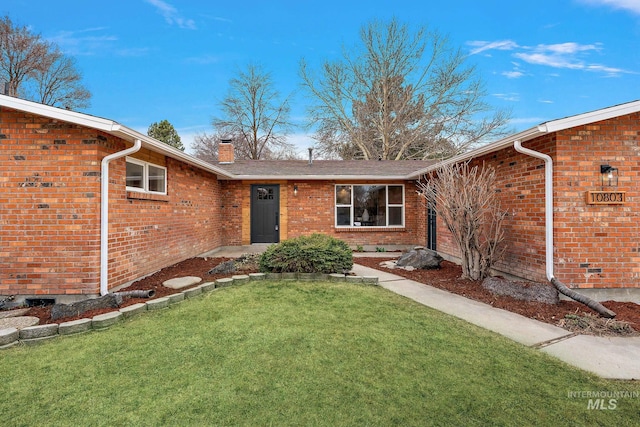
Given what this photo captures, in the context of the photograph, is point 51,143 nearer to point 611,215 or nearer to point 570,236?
point 570,236

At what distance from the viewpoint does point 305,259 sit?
600 cm

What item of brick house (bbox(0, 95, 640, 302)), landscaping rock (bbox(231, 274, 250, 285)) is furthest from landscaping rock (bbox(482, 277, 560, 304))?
landscaping rock (bbox(231, 274, 250, 285))

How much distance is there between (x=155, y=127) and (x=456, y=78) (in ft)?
80.0

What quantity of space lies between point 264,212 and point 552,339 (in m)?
8.79

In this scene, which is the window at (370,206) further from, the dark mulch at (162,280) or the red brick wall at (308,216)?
the dark mulch at (162,280)

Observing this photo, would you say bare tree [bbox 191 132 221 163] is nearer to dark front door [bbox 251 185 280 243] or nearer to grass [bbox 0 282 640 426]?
dark front door [bbox 251 185 280 243]

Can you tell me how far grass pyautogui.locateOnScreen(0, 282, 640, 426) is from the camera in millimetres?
2053

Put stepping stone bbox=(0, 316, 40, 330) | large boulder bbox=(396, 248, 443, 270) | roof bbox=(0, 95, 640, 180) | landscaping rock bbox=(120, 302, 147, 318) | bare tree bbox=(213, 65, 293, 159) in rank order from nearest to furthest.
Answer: stepping stone bbox=(0, 316, 40, 330) < landscaping rock bbox=(120, 302, 147, 318) < roof bbox=(0, 95, 640, 180) < large boulder bbox=(396, 248, 443, 270) < bare tree bbox=(213, 65, 293, 159)

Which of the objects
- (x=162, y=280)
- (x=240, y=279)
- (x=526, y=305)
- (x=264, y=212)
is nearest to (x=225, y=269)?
(x=240, y=279)

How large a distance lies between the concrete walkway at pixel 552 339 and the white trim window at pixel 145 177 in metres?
5.18

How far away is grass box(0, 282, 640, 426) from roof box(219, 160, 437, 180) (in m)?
6.53

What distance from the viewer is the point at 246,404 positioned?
2.17 metres

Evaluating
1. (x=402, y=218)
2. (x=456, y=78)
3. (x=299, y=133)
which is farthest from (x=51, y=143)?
(x=456, y=78)

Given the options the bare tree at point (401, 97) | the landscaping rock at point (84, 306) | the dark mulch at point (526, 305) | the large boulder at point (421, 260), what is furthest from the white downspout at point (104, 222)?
the bare tree at point (401, 97)
